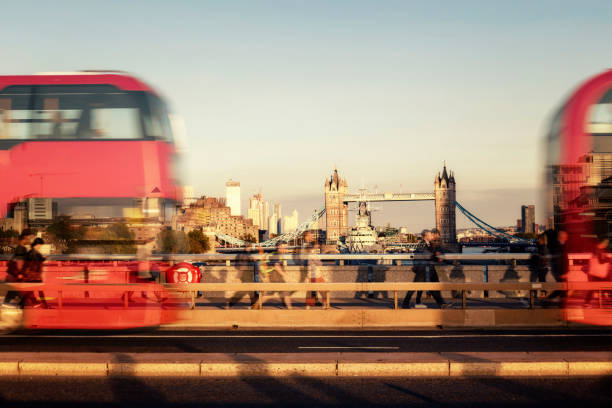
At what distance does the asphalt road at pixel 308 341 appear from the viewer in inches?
409

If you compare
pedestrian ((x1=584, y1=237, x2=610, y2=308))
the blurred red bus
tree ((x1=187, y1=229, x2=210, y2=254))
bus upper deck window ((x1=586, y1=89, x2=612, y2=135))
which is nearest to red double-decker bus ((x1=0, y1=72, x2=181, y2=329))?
tree ((x1=187, y1=229, x2=210, y2=254))

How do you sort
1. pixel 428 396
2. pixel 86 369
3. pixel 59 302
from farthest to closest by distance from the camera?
pixel 59 302
pixel 86 369
pixel 428 396

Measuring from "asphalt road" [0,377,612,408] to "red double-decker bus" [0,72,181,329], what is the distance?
14.4 ft

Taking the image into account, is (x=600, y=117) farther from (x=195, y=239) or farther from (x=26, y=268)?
(x=195, y=239)

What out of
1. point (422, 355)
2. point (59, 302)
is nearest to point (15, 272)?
point (59, 302)

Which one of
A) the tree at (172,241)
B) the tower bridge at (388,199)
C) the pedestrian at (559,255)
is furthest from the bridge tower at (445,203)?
the tree at (172,241)

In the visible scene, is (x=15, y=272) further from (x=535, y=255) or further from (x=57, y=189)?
(x=535, y=255)

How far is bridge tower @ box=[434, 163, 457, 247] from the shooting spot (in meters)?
178

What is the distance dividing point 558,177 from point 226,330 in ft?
23.5

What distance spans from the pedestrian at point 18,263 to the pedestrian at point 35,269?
0.31ft

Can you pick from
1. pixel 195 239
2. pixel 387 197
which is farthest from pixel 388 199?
pixel 195 239

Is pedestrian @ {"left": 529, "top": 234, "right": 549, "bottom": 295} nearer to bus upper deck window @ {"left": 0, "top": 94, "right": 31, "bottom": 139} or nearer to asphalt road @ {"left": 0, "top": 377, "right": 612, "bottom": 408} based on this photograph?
asphalt road @ {"left": 0, "top": 377, "right": 612, "bottom": 408}

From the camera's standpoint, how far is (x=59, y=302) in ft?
42.4

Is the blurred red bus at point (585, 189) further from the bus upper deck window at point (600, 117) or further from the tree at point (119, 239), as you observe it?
the tree at point (119, 239)
